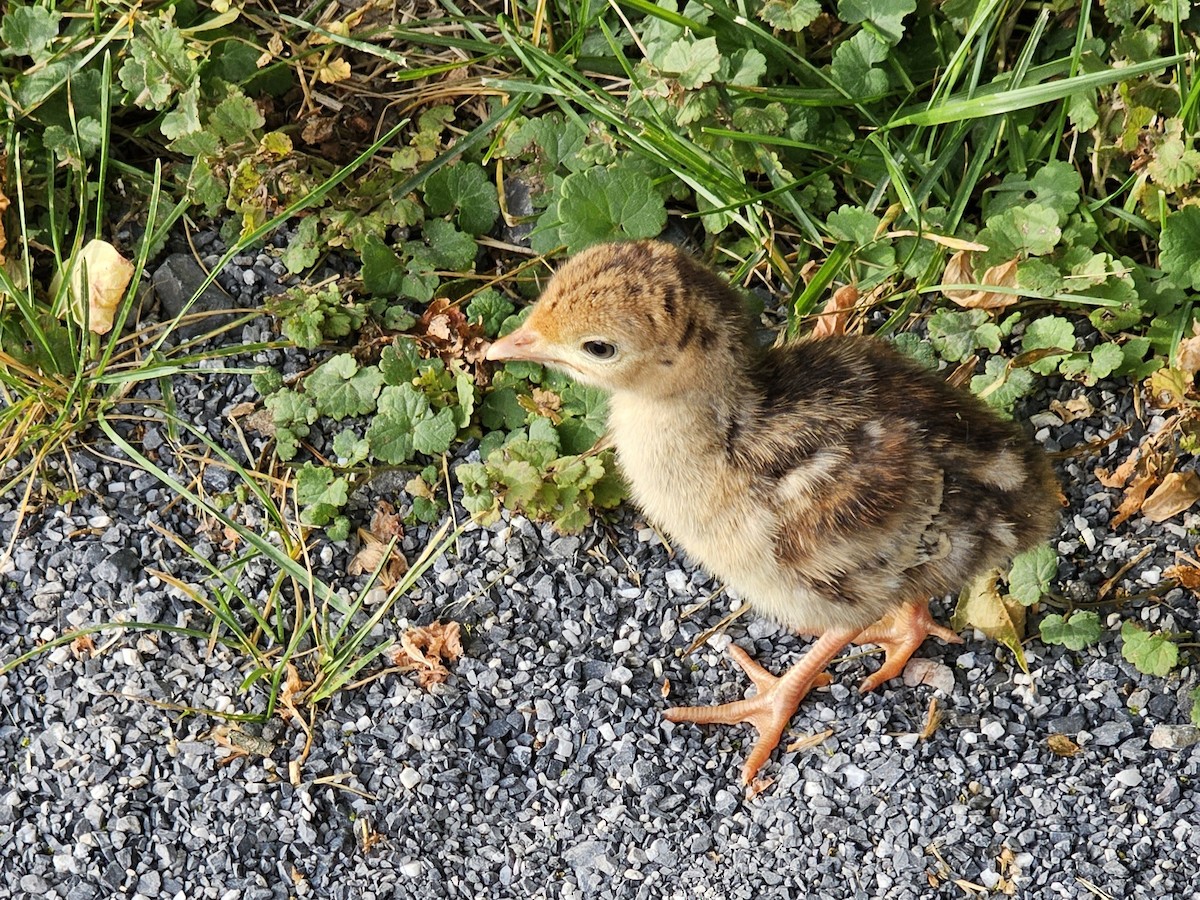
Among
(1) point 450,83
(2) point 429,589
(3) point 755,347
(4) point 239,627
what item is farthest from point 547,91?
(4) point 239,627

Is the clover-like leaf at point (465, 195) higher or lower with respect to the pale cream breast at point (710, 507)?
higher

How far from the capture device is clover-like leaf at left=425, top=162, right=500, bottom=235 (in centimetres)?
367

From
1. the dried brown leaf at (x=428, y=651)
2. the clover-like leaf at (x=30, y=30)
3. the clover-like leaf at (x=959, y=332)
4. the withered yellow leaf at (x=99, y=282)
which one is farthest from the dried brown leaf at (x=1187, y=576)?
the clover-like leaf at (x=30, y=30)

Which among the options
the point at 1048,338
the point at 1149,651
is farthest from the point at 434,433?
the point at 1149,651

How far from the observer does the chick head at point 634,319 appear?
105 inches

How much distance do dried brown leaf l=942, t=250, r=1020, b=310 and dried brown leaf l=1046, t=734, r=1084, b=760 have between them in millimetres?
1120

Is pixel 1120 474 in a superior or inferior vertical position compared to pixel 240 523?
superior

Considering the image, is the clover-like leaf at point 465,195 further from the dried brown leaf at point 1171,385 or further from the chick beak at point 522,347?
the dried brown leaf at point 1171,385

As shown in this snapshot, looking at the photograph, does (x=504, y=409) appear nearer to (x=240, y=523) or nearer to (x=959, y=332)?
(x=240, y=523)

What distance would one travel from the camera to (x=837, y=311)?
351 cm

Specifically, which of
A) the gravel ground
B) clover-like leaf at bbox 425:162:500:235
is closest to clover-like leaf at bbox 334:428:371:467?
the gravel ground

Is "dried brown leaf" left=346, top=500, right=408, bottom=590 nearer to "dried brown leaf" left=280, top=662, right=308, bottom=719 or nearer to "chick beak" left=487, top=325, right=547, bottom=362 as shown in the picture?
"dried brown leaf" left=280, top=662, right=308, bottom=719

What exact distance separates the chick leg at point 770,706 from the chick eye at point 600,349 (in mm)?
897

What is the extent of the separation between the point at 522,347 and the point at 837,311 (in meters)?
1.06
